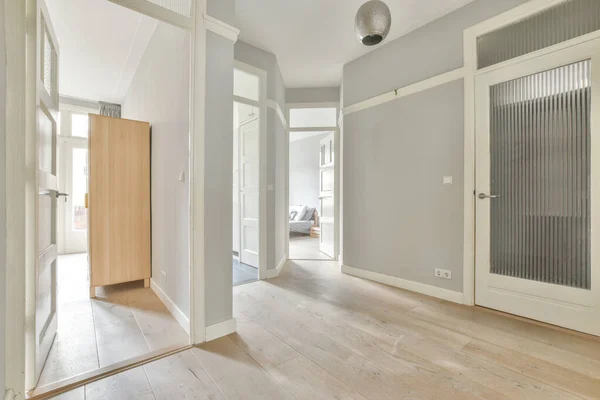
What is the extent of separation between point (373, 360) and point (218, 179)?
60.0 inches

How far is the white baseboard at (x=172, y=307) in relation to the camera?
1.99 metres

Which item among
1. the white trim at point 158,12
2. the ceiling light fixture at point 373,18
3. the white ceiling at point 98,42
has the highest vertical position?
the white ceiling at point 98,42

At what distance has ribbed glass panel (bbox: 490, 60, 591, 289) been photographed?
2008mm

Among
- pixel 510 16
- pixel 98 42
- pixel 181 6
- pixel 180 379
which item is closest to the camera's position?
pixel 180 379

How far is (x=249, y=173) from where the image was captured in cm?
399

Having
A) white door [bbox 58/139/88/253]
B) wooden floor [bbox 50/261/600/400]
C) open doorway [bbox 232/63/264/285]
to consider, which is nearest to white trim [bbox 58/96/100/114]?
white door [bbox 58/139/88/253]

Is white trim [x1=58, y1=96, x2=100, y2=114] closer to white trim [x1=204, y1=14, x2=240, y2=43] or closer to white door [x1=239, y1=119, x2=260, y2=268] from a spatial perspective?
white door [x1=239, y1=119, x2=260, y2=268]

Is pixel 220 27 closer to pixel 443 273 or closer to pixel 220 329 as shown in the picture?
pixel 220 329

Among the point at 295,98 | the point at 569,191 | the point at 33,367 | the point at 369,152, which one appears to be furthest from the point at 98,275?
the point at 569,191

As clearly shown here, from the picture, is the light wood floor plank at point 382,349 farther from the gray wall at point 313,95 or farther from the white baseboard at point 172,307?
the gray wall at point 313,95

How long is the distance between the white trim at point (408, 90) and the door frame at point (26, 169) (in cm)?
194

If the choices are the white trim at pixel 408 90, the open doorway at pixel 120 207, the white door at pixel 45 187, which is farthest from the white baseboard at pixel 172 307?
the white trim at pixel 408 90

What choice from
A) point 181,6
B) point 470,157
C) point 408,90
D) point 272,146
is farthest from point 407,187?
point 181,6

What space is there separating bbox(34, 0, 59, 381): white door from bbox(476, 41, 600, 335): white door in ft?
10.4
